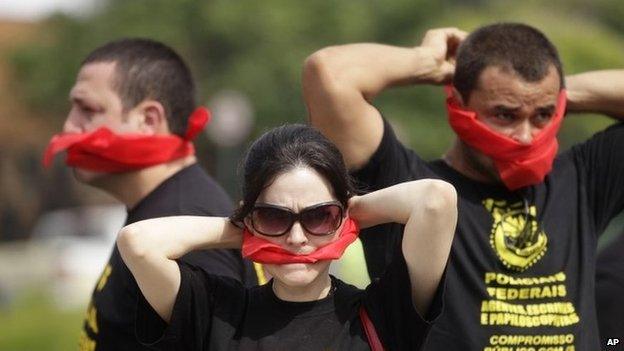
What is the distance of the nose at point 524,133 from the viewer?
5211 millimetres

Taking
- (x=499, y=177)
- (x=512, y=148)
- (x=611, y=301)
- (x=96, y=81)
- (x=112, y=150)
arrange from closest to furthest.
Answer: (x=512, y=148) < (x=499, y=177) < (x=611, y=301) < (x=112, y=150) < (x=96, y=81)

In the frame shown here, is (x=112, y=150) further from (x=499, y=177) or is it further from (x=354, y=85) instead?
(x=499, y=177)

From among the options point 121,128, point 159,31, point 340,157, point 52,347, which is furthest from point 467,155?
point 159,31

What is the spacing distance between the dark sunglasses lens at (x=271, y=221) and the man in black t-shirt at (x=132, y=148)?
1.06 metres

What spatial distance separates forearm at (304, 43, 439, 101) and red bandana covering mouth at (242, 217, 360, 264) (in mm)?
954

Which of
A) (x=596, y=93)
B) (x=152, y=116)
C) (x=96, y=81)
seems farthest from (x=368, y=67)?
(x=96, y=81)

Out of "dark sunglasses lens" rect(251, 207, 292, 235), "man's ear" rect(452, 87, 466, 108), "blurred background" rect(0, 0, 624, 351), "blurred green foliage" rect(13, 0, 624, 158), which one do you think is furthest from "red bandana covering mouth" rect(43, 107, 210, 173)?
"blurred green foliage" rect(13, 0, 624, 158)

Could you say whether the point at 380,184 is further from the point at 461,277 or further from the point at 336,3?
the point at 336,3

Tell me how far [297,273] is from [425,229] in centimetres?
42

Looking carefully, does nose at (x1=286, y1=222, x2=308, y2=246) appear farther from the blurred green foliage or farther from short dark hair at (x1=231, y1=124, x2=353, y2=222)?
the blurred green foliage

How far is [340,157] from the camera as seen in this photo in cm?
452

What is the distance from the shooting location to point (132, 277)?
17.8ft

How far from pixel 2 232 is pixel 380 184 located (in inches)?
1191

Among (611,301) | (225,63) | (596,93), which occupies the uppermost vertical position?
(596,93)
